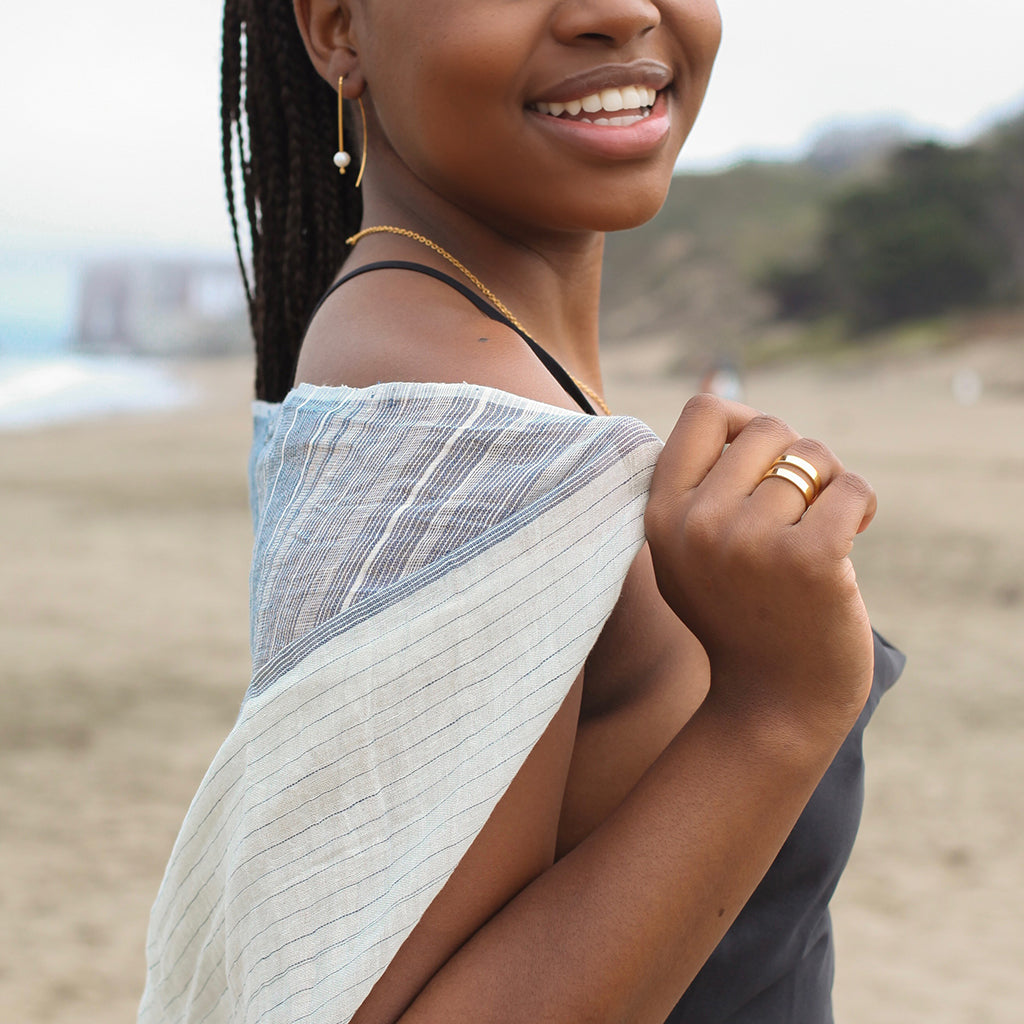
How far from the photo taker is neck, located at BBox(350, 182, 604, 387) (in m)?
1.20

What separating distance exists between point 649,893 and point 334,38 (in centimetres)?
90

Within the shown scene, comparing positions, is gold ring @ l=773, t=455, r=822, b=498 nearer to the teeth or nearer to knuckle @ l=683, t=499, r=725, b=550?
knuckle @ l=683, t=499, r=725, b=550

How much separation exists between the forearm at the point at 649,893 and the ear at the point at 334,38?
2.42ft

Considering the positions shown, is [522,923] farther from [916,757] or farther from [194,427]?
[194,427]

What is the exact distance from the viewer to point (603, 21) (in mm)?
1037

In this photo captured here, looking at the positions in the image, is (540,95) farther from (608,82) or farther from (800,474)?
(800,474)

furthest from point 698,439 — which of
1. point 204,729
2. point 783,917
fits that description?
point 204,729

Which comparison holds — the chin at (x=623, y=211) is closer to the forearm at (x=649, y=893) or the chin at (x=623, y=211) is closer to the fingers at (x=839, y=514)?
the fingers at (x=839, y=514)

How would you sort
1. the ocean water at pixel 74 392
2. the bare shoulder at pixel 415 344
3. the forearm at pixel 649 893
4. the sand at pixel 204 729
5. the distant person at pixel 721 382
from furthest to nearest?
1. the ocean water at pixel 74 392
2. the distant person at pixel 721 382
3. the sand at pixel 204 729
4. the bare shoulder at pixel 415 344
5. the forearm at pixel 649 893

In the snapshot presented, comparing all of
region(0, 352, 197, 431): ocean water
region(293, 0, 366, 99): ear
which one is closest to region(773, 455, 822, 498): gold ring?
region(293, 0, 366, 99): ear

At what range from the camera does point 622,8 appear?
1043mm

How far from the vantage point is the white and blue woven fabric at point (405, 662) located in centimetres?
88

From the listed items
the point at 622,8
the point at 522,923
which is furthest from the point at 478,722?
the point at 622,8

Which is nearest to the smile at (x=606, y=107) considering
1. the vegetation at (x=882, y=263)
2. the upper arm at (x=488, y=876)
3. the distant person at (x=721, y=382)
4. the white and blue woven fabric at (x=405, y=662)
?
the white and blue woven fabric at (x=405, y=662)
